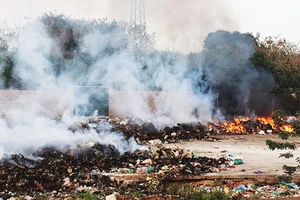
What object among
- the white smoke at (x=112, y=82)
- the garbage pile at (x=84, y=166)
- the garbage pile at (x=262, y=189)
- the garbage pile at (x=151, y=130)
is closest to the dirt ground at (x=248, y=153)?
the garbage pile at (x=262, y=189)

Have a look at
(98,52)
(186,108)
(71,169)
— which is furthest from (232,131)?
(71,169)

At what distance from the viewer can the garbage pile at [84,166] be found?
6570 millimetres

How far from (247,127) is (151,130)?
5.19 meters

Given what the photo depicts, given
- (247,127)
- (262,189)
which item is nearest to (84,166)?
(262,189)

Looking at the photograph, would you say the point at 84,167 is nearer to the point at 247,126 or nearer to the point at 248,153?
the point at 248,153

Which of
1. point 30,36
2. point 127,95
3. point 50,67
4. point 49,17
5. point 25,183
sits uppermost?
point 49,17

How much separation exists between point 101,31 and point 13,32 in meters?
4.81

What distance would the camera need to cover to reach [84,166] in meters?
7.67

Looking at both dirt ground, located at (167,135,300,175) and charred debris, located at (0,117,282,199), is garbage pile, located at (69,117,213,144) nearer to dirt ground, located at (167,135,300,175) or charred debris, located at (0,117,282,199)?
dirt ground, located at (167,135,300,175)

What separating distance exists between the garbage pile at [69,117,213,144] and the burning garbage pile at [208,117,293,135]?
1380 millimetres

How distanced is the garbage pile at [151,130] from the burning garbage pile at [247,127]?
1380 mm

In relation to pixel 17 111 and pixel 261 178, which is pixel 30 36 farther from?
pixel 261 178

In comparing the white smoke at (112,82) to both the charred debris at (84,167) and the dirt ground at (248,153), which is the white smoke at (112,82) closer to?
the dirt ground at (248,153)

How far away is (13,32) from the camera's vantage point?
21016 mm
